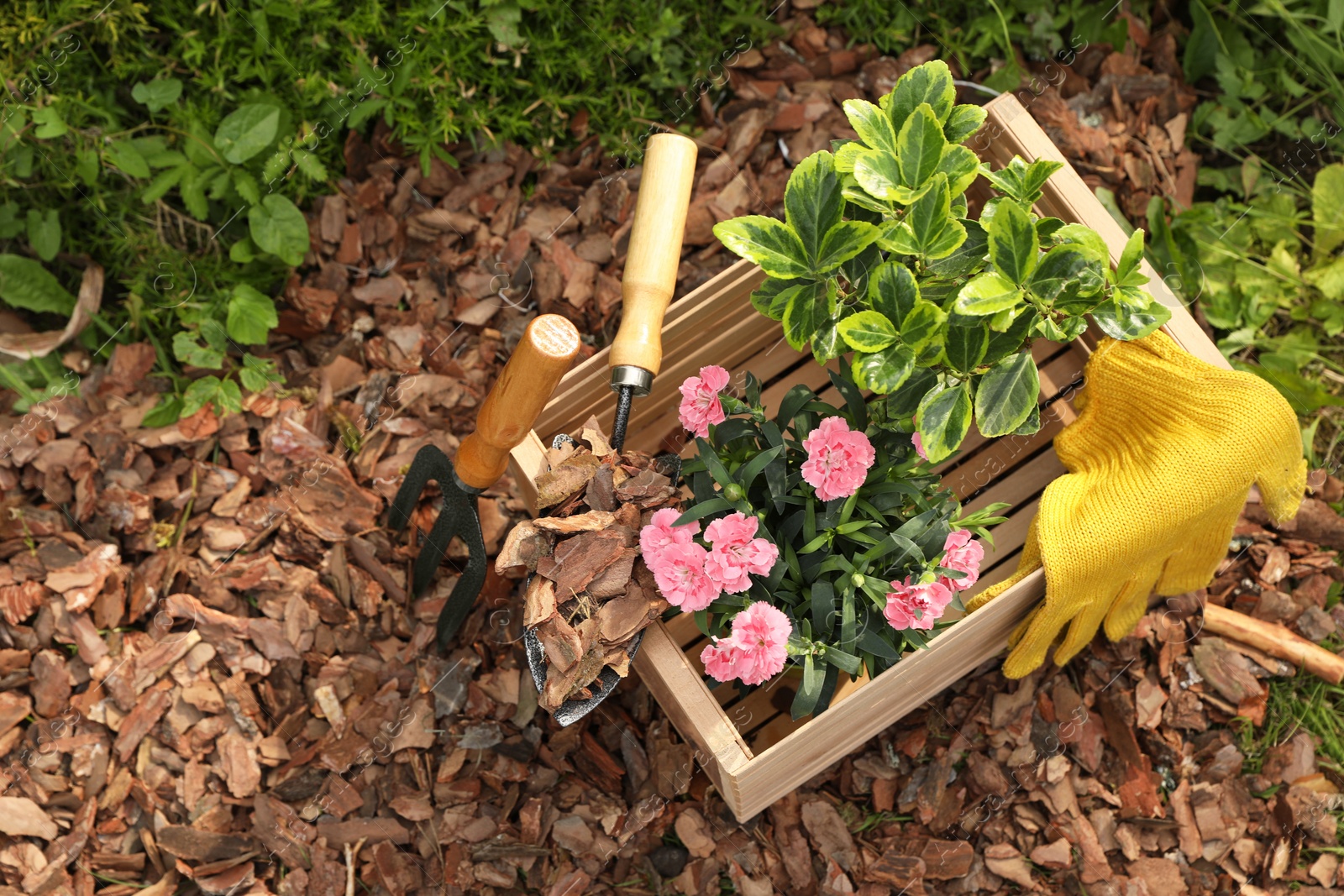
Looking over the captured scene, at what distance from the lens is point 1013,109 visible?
184cm

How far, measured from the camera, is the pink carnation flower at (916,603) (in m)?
1.54

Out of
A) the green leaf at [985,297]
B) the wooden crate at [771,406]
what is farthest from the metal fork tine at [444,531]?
the green leaf at [985,297]

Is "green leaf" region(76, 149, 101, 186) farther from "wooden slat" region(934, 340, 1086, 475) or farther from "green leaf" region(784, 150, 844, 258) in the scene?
"wooden slat" region(934, 340, 1086, 475)

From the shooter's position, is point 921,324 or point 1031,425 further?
point 1031,425

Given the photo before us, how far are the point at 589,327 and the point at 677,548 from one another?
0.88 metres

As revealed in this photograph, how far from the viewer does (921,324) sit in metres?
1.41

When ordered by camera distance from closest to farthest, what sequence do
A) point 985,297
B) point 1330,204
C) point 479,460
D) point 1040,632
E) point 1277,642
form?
point 985,297
point 479,460
point 1040,632
point 1277,642
point 1330,204

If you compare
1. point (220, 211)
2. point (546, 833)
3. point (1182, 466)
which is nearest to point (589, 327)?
point (220, 211)

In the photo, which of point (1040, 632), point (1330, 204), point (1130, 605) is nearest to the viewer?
point (1040, 632)

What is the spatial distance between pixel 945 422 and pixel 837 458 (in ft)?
0.59

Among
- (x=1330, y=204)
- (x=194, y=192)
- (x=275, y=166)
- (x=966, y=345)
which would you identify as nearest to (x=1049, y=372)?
(x=966, y=345)

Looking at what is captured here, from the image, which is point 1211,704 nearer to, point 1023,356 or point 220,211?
point 1023,356

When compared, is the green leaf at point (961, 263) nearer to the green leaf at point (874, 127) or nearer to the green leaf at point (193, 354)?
the green leaf at point (874, 127)

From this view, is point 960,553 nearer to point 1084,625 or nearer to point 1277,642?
point 1084,625
